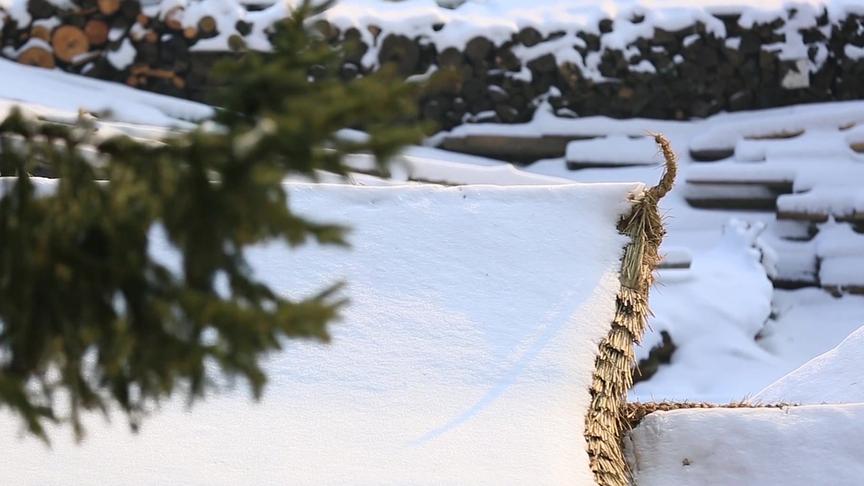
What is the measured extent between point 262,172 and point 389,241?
1.93 meters

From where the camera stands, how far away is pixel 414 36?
7.34 metres

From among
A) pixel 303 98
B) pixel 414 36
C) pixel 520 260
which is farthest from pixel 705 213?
pixel 303 98

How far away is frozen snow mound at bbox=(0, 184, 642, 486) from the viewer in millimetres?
2225

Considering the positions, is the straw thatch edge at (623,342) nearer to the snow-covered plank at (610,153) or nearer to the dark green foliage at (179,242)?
the dark green foliage at (179,242)

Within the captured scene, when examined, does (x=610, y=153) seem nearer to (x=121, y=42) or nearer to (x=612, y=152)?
(x=612, y=152)

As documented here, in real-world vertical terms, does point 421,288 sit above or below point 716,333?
above

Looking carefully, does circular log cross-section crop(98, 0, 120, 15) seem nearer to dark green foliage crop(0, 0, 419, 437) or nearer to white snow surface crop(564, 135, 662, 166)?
white snow surface crop(564, 135, 662, 166)

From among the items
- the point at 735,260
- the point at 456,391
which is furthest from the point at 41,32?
the point at 456,391

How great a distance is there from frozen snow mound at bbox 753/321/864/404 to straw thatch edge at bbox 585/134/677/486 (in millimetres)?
729

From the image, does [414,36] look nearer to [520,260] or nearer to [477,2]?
[477,2]

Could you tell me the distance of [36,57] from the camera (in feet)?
23.5

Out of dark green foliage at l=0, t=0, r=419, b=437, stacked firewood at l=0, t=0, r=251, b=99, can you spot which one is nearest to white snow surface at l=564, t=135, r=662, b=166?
stacked firewood at l=0, t=0, r=251, b=99

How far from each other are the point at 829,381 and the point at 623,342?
0.95 metres

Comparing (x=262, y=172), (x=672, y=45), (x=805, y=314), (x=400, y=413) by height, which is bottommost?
(x=805, y=314)
